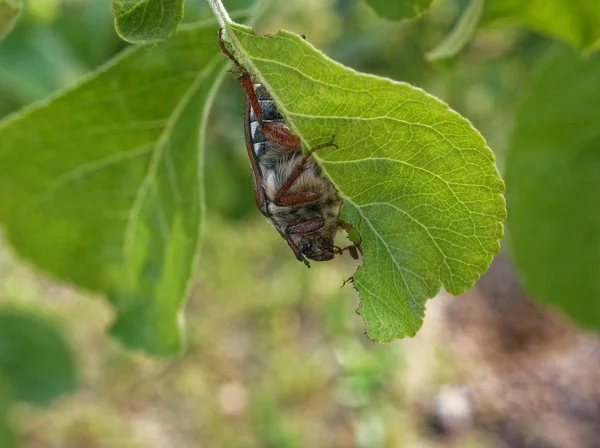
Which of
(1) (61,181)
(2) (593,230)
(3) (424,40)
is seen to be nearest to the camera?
(1) (61,181)

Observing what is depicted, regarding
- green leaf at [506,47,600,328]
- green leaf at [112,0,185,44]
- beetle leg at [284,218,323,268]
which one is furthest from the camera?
green leaf at [506,47,600,328]

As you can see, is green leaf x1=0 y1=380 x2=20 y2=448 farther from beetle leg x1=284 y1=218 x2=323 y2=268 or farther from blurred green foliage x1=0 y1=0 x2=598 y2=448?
beetle leg x1=284 y1=218 x2=323 y2=268

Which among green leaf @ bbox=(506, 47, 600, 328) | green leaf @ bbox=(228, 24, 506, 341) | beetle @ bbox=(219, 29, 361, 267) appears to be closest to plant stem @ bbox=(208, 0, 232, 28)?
green leaf @ bbox=(228, 24, 506, 341)

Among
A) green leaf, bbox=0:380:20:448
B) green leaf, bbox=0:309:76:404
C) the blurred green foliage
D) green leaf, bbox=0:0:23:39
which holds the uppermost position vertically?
the blurred green foliage

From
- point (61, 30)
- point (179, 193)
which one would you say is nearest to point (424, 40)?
point (61, 30)

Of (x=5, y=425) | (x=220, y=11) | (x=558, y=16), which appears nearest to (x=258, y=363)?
(x=5, y=425)

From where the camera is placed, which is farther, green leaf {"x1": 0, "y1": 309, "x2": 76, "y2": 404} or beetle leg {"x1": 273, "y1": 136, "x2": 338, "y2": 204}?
green leaf {"x1": 0, "y1": 309, "x2": 76, "y2": 404}

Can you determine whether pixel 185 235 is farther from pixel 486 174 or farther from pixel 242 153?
pixel 242 153
